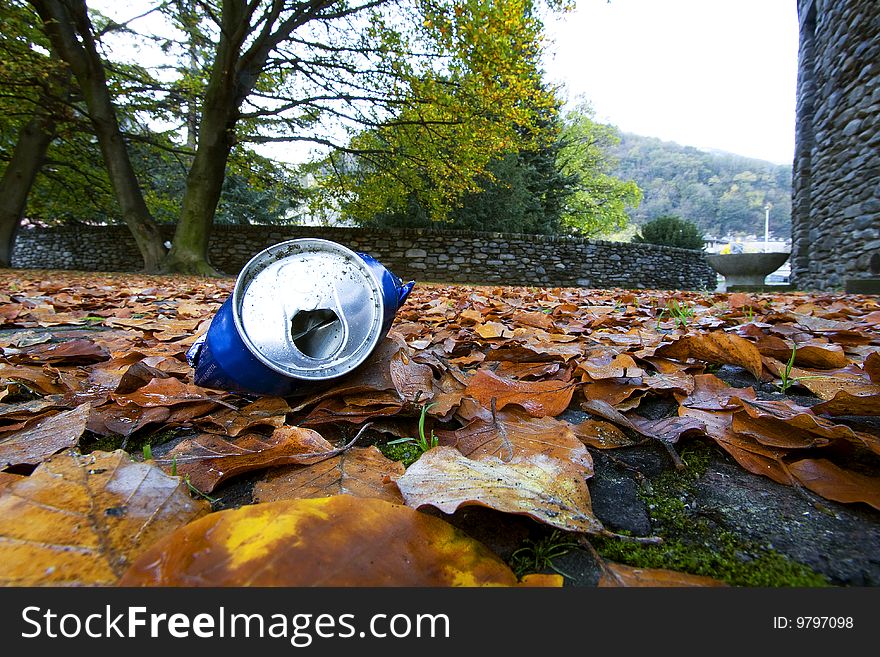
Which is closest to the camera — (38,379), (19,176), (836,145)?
(38,379)

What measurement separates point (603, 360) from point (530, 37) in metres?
9.09

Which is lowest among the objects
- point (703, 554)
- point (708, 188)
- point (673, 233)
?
point (703, 554)

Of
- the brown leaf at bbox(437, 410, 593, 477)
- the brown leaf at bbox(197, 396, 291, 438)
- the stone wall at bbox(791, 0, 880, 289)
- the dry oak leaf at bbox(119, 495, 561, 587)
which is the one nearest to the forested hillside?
the stone wall at bbox(791, 0, 880, 289)

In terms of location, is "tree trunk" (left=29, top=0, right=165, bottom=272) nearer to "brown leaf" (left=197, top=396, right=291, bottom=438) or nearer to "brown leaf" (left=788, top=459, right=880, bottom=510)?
"brown leaf" (left=197, top=396, right=291, bottom=438)

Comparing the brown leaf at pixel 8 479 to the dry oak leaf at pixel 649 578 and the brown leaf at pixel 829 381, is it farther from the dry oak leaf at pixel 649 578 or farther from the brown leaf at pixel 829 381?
the brown leaf at pixel 829 381

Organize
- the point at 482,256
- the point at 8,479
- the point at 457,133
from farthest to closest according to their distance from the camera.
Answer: the point at 482,256
the point at 457,133
the point at 8,479

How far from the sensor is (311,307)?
1012 mm

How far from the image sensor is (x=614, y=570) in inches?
19.4

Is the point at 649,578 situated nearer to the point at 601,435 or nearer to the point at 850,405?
the point at 601,435

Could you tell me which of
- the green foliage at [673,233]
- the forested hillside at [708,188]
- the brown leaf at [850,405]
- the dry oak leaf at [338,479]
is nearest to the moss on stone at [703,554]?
the dry oak leaf at [338,479]

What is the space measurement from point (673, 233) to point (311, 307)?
16830 millimetres

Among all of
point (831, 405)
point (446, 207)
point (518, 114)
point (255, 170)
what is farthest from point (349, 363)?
point (255, 170)

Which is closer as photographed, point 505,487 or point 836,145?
point 505,487

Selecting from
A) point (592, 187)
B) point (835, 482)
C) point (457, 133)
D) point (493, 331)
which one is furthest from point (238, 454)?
point (592, 187)
